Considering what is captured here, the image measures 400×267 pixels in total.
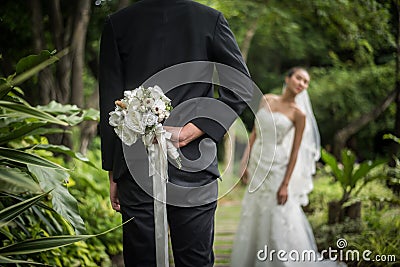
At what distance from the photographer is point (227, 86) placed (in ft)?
7.87

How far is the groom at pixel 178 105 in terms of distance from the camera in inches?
93.5

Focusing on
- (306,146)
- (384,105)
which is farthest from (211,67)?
(384,105)

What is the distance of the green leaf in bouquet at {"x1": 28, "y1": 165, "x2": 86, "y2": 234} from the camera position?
8.39 feet

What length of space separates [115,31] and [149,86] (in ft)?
0.87

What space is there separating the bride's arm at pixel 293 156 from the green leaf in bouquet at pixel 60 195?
8.35 ft

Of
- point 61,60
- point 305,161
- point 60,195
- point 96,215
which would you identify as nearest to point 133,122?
point 60,195

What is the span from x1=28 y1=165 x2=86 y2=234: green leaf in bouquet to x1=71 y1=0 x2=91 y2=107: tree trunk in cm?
224

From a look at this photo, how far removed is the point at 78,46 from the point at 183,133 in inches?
105

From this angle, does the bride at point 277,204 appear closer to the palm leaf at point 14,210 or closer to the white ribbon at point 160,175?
the white ribbon at point 160,175

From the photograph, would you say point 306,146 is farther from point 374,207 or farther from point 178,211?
point 178,211

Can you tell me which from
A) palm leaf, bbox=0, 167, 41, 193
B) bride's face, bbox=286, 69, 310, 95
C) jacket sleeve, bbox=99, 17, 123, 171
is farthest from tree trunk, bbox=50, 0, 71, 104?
palm leaf, bbox=0, 167, 41, 193

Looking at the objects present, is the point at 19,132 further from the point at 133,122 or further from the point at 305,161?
the point at 305,161

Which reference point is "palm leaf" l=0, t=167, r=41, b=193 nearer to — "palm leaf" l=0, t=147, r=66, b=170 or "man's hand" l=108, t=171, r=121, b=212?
"palm leaf" l=0, t=147, r=66, b=170

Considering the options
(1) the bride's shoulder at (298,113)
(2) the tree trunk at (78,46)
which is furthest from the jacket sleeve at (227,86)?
(1) the bride's shoulder at (298,113)
